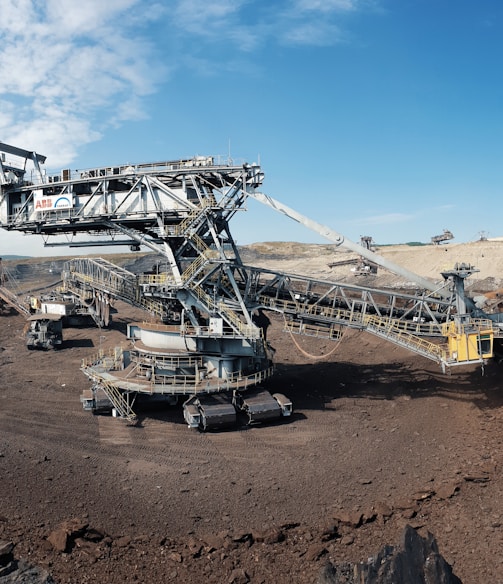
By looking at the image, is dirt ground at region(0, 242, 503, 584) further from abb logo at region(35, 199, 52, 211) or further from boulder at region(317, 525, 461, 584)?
abb logo at region(35, 199, 52, 211)

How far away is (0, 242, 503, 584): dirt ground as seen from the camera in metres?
10.4

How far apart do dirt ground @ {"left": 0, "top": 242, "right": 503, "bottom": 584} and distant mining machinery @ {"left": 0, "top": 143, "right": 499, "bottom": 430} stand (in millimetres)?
1458

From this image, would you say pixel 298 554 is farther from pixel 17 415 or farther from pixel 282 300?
pixel 17 415

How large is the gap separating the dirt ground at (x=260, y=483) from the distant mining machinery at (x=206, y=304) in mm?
1458

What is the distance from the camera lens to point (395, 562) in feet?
26.8

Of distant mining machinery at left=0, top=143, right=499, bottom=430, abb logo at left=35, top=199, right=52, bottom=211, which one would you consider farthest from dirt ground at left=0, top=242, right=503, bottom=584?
abb logo at left=35, top=199, right=52, bottom=211

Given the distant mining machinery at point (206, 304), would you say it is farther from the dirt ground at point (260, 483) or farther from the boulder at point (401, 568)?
the boulder at point (401, 568)

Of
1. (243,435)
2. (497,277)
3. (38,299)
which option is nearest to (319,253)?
(497,277)

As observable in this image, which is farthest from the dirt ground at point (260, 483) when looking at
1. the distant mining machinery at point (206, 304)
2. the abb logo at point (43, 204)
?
the abb logo at point (43, 204)

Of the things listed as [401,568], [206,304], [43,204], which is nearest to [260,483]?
[401,568]

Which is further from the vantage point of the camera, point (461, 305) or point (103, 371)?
point (103, 371)

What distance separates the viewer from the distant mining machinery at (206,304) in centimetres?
1822

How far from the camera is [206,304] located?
64.7ft

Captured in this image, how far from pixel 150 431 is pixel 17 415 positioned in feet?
19.6
